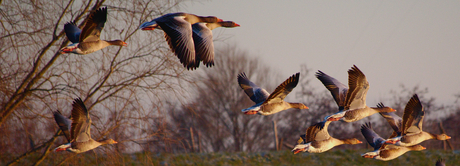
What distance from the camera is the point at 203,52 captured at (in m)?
5.34

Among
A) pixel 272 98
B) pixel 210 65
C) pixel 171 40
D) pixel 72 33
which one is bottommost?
pixel 272 98

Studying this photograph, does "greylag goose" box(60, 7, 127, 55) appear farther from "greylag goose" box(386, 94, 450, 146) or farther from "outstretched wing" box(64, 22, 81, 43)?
"greylag goose" box(386, 94, 450, 146)

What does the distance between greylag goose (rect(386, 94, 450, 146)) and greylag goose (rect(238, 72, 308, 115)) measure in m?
1.38

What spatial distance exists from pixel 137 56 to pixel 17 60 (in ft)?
7.47

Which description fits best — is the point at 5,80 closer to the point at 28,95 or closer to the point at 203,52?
the point at 28,95

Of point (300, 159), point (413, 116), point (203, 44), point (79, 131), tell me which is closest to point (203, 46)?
point (203, 44)

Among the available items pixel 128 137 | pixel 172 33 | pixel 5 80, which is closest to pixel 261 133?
pixel 128 137

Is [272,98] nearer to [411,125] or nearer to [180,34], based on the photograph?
[180,34]

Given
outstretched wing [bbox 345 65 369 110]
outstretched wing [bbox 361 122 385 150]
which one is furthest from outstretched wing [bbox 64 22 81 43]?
outstretched wing [bbox 361 122 385 150]

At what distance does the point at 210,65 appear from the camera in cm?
516

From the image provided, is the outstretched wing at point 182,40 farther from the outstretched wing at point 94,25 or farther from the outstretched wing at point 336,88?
the outstretched wing at point 336,88

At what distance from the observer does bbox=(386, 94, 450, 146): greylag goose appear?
226 inches

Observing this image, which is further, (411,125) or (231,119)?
(231,119)

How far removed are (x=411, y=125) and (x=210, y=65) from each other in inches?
118
